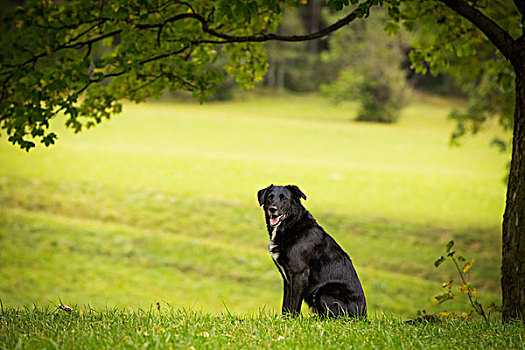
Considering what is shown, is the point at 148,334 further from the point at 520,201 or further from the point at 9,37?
the point at 9,37

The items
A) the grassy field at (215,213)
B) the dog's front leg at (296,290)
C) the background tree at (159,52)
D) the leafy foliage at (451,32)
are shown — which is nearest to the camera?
the dog's front leg at (296,290)

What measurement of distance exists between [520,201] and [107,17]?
551 cm

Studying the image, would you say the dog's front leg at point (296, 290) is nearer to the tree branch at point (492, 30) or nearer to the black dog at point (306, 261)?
the black dog at point (306, 261)

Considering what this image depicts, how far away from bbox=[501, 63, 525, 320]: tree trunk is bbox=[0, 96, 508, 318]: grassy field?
3284 mm

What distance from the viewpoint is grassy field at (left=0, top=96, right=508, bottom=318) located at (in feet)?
49.7

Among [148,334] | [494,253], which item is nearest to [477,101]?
[494,253]

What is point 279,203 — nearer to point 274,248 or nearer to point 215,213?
point 274,248

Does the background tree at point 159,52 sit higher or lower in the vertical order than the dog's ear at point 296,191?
higher

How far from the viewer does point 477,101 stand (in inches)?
632

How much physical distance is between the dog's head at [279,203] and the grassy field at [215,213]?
4492 mm

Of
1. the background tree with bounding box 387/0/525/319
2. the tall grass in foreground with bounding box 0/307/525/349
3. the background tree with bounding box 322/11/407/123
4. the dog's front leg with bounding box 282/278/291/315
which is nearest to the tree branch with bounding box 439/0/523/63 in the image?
the background tree with bounding box 387/0/525/319

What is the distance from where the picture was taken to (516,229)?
20.2 ft

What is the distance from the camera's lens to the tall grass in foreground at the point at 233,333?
14.1 ft

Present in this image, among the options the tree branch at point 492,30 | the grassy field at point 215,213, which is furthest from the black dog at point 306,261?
the grassy field at point 215,213
